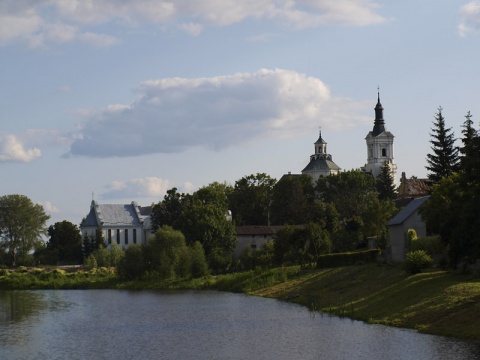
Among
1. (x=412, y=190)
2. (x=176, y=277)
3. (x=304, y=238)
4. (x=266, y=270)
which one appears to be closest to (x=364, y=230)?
(x=304, y=238)

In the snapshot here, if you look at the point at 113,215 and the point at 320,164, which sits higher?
the point at 320,164

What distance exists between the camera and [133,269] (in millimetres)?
95062

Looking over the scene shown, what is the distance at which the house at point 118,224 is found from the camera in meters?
142

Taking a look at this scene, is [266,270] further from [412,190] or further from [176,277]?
[412,190]

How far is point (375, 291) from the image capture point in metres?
53.5

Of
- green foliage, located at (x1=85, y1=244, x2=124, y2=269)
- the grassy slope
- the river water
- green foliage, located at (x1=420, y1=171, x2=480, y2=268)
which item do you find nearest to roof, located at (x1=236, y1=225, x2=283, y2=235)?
green foliage, located at (x1=85, y1=244, x2=124, y2=269)

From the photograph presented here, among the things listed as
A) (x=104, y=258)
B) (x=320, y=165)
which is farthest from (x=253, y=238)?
(x=320, y=165)

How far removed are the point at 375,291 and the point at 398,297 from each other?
5504 mm

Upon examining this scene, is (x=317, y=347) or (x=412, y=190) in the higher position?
(x=412, y=190)

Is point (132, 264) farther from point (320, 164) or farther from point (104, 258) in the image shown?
point (320, 164)


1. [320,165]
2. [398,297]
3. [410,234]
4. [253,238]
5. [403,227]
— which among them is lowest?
[398,297]

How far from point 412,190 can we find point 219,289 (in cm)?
5706

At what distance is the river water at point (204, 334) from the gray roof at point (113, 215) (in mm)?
75905

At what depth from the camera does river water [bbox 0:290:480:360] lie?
36.0 metres
